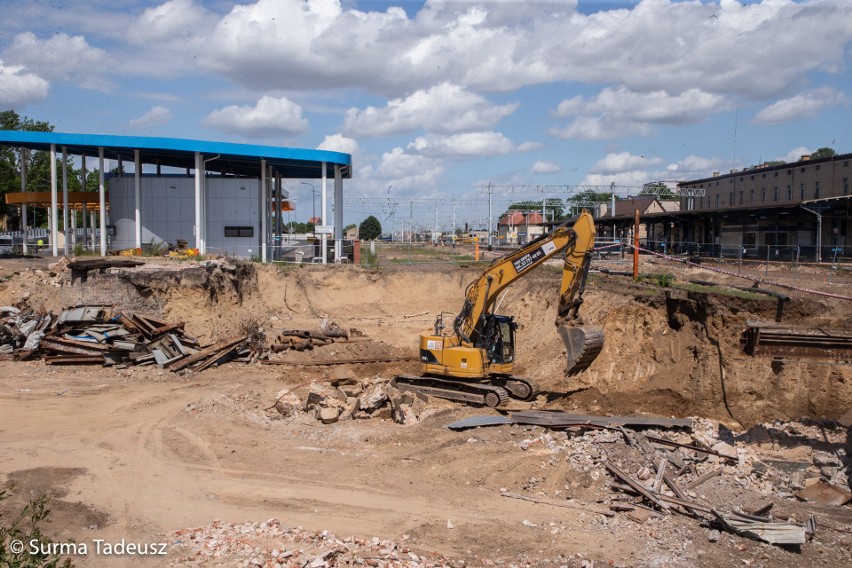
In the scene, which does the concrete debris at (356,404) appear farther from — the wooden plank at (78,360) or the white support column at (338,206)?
the white support column at (338,206)

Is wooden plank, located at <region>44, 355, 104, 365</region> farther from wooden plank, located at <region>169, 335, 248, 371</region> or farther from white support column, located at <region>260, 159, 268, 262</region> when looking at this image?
white support column, located at <region>260, 159, 268, 262</region>

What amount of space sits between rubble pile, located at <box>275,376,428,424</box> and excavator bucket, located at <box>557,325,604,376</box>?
12.9 feet

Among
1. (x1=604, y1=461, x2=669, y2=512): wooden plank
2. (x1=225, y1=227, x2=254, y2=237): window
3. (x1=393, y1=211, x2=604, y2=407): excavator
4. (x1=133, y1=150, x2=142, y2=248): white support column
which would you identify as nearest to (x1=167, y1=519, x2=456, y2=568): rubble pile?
(x1=604, y1=461, x2=669, y2=512): wooden plank

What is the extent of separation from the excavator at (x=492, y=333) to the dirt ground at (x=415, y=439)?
838 millimetres

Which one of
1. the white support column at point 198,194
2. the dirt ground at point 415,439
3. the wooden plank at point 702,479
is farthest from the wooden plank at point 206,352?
the wooden plank at point 702,479

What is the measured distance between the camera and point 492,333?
55.4ft

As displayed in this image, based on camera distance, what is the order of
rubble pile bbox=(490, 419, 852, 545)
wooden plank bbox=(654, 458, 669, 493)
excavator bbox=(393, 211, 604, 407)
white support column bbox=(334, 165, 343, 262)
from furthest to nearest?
white support column bbox=(334, 165, 343, 262) < excavator bbox=(393, 211, 604, 407) < wooden plank bbox=(654, 458, 669, 493) < rubble pile bbox=(490, 419, 852, 545)

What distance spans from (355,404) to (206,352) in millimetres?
6842

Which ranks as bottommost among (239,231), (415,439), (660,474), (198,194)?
(415,439)

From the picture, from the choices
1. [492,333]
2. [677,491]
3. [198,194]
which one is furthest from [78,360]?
[677,491]

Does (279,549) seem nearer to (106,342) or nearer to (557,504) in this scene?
(557,504)

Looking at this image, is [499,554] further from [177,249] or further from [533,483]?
[177,249]

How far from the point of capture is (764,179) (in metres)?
51.8

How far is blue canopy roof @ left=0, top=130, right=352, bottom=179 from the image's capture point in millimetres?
31656
